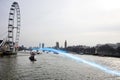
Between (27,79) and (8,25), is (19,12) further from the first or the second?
(27,79)

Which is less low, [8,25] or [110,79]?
[8,25]

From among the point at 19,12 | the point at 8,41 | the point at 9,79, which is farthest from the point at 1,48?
the point at 9,79

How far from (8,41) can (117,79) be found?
440ft

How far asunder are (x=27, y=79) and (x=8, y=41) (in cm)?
12938

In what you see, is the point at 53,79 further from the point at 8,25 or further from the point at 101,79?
the point at 8,25

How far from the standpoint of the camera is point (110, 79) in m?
47.6

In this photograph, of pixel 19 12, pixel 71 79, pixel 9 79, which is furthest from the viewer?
pixel 19 12

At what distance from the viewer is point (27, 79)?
4391 cm

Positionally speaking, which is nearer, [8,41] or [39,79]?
[39,79]

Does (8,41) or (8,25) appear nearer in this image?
(8,25)

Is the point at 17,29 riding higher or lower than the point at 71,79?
higher

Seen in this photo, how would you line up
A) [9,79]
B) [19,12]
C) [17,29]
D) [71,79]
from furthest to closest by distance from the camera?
1. [17,29]
2. [19,12]
3. [71,79]
4. [9,79]

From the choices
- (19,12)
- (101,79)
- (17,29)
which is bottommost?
(101,79)

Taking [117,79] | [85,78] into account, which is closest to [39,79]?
[85,78]
